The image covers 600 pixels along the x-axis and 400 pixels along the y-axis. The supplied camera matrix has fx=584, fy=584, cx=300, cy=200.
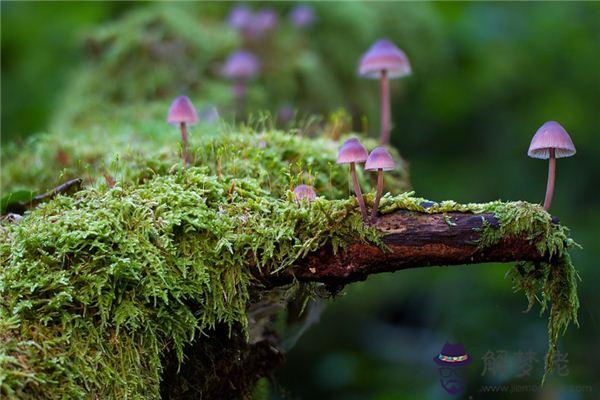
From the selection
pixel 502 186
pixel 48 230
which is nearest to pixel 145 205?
pixel 48 230

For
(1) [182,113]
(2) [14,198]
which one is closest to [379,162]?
(1) [182,113]

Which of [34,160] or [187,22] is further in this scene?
[187,22]

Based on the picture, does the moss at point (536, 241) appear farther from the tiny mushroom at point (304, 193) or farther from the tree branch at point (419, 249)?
the tiny mushroom at point (304, 193)

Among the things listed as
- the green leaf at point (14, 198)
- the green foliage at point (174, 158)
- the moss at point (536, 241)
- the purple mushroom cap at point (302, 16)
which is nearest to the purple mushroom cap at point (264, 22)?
the purple mushroom cap at point (302, 16)

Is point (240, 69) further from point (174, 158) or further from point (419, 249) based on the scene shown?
point (419, 249)

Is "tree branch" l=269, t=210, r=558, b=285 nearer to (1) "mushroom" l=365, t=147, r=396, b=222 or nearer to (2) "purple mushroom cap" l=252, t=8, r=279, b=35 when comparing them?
(1) "mushroom" l=365, t=147, r=396, b=222

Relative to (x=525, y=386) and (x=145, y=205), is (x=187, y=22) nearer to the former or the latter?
(x=145, y=205)
